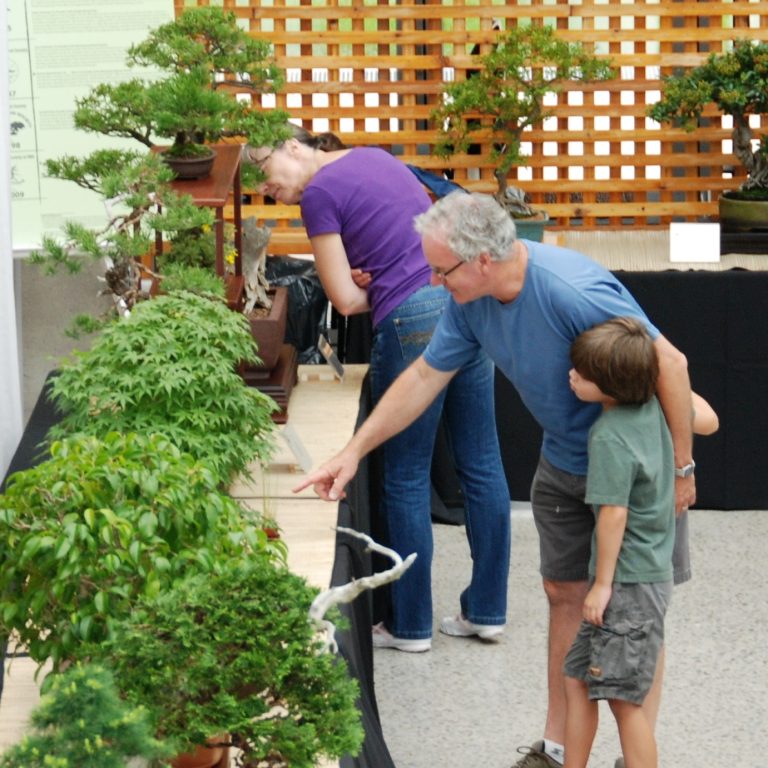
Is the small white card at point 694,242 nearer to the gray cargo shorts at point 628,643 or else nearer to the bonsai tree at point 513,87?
the bonsai tree at point 513,87

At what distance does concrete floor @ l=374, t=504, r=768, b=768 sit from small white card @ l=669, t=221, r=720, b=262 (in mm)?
893

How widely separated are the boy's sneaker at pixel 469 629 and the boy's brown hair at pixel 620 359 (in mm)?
1349

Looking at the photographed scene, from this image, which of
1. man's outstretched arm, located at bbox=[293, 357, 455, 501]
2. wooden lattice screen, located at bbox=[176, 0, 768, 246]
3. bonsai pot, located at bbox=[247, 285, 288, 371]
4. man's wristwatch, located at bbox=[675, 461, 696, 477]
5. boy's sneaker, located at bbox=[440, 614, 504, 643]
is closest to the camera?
man's wristwatch, located at bbox=[675, 461, 696, 477]

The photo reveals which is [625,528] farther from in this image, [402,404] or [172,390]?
[172,390]

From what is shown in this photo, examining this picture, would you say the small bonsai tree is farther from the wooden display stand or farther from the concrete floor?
the wooden display stand

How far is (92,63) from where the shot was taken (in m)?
4.07

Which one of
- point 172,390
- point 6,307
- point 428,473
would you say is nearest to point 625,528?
point 172,390

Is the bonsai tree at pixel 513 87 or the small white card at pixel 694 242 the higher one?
the bonsai tree at pixel 513 87

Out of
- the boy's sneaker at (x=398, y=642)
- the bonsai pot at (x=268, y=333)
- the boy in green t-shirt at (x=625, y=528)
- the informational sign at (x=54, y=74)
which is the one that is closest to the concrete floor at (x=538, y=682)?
the boy's sneaker at (x=398, y=642)

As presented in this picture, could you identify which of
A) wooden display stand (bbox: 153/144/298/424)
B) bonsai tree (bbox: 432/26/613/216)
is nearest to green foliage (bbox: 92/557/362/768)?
wooden display stand (bbox: 153/144/298/424)

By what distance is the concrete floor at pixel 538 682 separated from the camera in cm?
306

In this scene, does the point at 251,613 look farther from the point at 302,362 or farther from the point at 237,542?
the point at 302,362

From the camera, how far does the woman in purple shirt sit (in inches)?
128

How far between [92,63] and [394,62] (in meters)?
1.16
